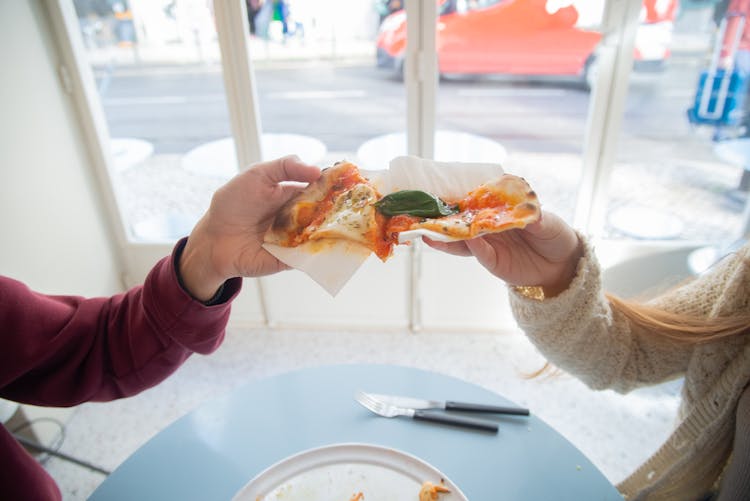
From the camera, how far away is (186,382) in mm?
2326

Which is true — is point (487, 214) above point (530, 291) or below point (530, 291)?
above

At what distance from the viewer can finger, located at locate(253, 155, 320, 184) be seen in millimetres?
985

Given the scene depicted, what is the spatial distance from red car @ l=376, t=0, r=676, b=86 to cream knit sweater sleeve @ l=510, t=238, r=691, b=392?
1349mm

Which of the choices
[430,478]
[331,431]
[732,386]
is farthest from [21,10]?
[732,386]

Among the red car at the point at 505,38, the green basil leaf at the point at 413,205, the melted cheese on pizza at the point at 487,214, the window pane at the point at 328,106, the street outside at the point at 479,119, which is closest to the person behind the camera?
the melted cheese on pizza at the point at 487,214

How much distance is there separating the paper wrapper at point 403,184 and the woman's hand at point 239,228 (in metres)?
0.06

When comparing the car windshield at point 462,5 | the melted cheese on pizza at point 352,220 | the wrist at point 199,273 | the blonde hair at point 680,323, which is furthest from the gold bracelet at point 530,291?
the car windshield at point 462,5

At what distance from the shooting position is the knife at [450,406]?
104 centimetres

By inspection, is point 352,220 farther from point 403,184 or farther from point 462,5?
point 462,5

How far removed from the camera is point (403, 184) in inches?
40.4

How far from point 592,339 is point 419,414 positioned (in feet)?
1.26

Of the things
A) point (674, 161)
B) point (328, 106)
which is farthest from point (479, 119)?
point (674, 161)

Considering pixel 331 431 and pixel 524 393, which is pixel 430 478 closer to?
pixel 331 431

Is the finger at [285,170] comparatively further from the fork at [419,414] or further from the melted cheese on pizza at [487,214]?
the fork at [419,414]
